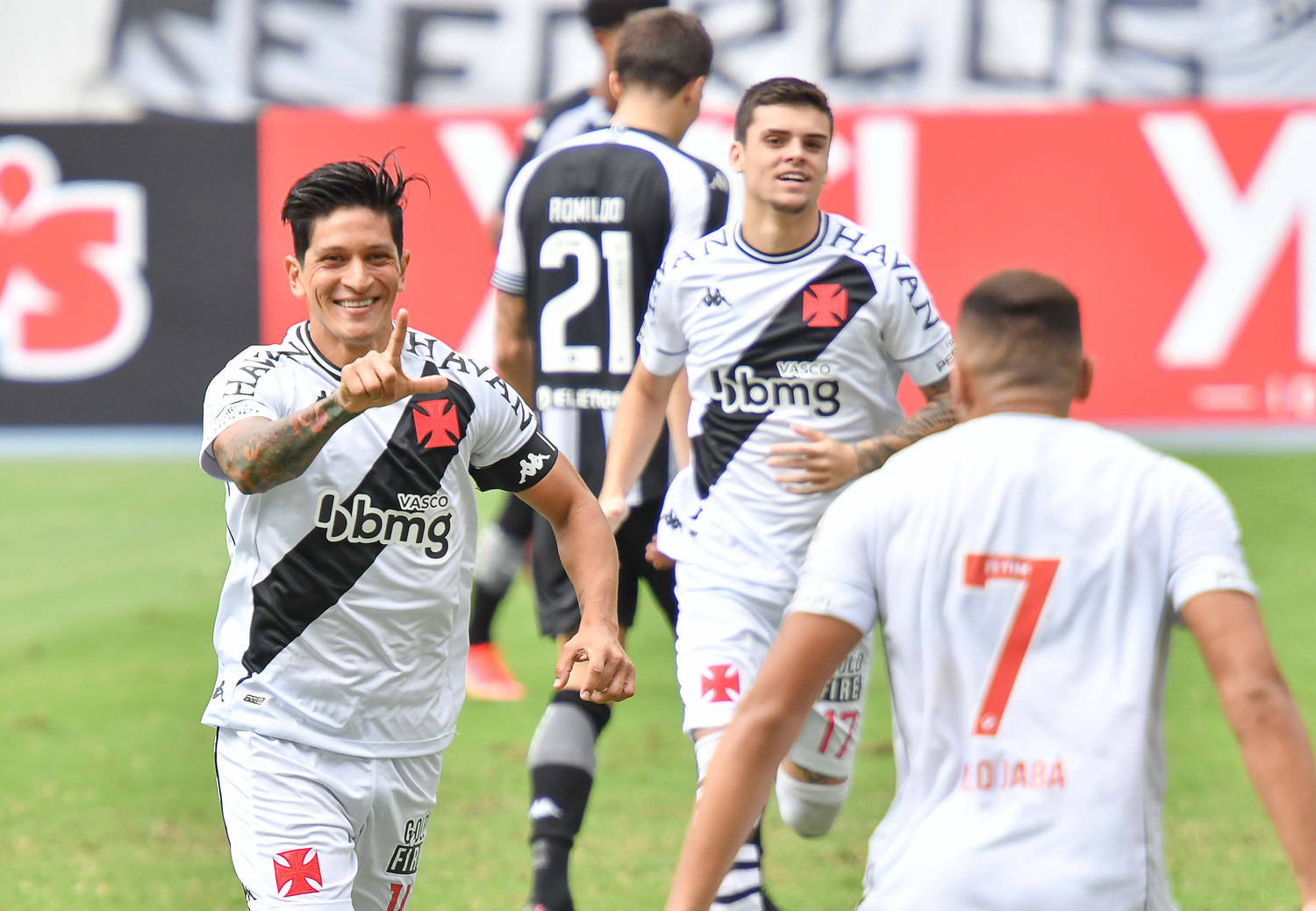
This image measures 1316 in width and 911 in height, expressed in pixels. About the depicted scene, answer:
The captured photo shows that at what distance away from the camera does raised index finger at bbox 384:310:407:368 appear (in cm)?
326

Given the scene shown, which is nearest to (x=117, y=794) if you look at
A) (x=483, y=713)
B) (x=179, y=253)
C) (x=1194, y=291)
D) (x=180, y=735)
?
(x=180, y=735)

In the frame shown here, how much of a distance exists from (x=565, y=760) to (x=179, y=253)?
9.26m

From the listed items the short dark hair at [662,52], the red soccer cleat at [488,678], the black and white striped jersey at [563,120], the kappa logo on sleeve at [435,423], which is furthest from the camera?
the red soccer cleat at [488,678]

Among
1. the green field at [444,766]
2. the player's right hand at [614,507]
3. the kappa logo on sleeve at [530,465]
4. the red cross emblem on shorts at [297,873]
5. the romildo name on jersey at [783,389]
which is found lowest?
the green field at [444,766]

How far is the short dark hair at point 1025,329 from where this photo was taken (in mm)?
2697

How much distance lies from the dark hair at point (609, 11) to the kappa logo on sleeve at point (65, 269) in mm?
7688

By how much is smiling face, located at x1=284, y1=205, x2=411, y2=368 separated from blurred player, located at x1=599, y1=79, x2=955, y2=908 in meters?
1.50

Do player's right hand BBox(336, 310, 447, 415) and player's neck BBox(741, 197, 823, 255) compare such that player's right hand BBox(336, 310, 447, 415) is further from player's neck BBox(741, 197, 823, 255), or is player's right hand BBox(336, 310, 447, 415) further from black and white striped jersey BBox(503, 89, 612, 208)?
black and white striped jersey BBox(503, 89, 612, 208)

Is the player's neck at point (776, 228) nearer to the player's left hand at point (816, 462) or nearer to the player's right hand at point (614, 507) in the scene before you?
the player's left hand at point (816, 462)

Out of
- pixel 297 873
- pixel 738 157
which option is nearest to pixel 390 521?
pixel 297 873

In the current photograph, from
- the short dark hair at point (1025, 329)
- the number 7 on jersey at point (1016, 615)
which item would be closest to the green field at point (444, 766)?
the number 7 on jersey at point (1016, 615)

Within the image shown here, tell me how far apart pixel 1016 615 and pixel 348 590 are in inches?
65.2

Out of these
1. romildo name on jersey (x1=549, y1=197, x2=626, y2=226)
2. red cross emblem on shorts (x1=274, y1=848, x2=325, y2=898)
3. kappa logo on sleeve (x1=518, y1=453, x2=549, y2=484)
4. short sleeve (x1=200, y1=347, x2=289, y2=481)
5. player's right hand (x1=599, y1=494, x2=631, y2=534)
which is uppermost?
romildo name on jersey (x1=549, y1=197, x2=626, y2=226)

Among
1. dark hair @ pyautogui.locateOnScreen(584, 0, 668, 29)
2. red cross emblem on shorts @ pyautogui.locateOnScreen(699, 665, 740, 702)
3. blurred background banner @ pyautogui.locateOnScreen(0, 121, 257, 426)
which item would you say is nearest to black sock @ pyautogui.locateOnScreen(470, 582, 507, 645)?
dark hair @ pyautogui.locateOnScreen(584, 0, 668, 29)
